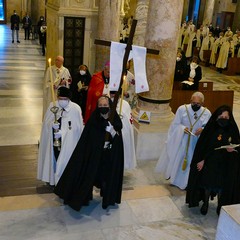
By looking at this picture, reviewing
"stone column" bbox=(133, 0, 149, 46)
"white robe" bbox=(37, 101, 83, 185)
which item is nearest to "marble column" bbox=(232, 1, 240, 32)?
"stone column" bbox=(133, 0, 149, 46)

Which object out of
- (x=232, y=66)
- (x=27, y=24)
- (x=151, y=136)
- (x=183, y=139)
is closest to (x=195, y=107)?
(x=183, y=139)

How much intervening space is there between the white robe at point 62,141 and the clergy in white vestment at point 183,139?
1506mm

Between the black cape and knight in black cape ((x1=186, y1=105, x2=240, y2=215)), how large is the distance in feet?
3.65

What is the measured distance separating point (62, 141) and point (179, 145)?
1813 mm

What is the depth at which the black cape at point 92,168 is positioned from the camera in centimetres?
496

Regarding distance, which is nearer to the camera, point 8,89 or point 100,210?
point 100,210

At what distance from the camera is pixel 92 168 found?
497cm

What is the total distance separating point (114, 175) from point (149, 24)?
2.95m

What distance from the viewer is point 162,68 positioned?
22.3 ft

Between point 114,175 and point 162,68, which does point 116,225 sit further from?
point 162,68

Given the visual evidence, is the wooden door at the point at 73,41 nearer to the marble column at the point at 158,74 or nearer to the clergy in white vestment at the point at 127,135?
the marble column at the point at 158,74

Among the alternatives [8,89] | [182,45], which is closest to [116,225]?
[8,89]

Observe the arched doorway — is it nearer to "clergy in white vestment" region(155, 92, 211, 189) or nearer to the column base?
the column base

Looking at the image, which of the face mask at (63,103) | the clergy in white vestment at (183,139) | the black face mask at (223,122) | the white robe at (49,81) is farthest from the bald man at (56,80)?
the black face mask at (223,122)
